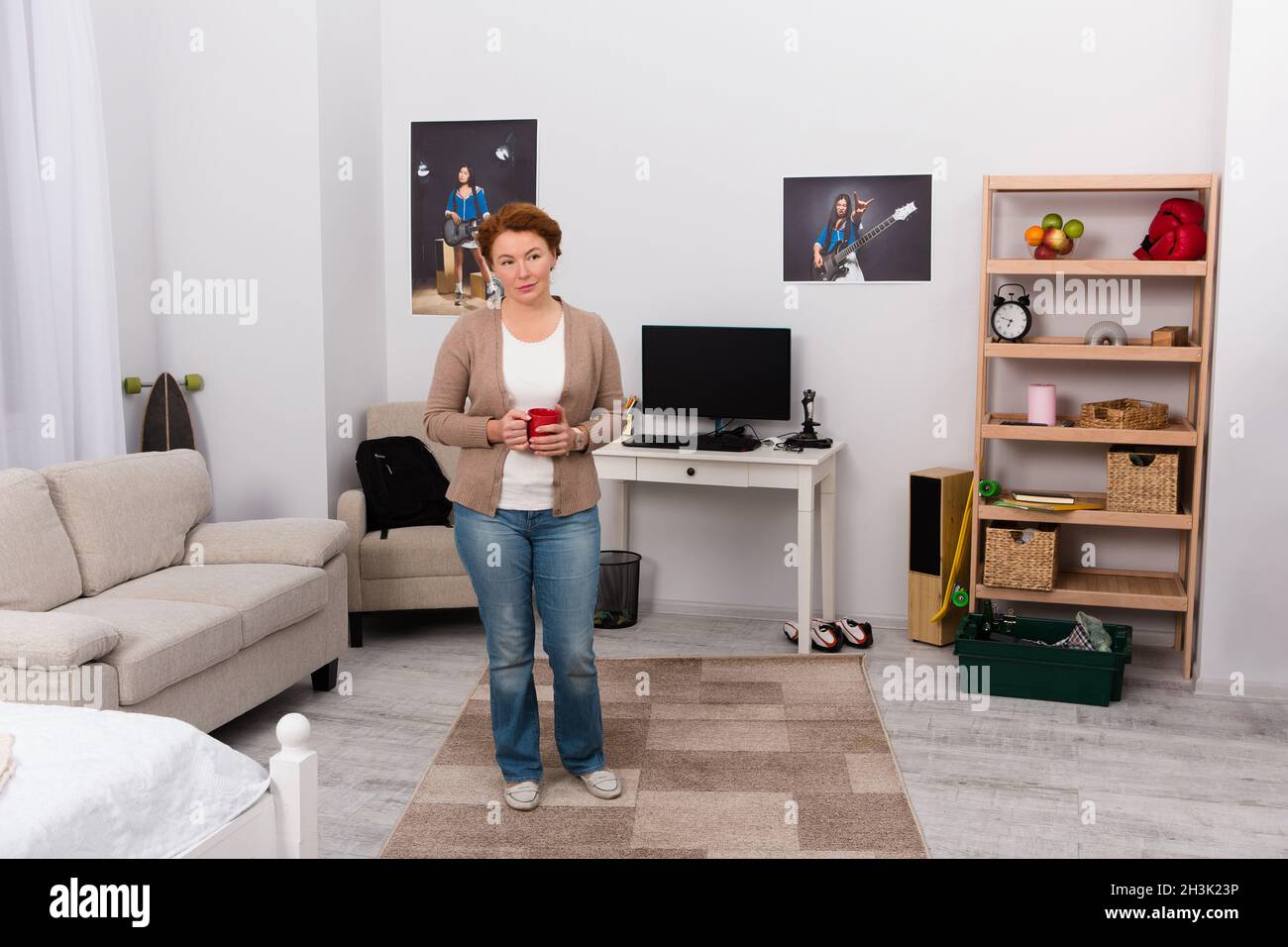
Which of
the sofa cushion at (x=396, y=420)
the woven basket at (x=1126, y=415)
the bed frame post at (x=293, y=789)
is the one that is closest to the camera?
the bed frame post at (x=293, y=789)

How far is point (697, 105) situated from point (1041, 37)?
4.34 feet

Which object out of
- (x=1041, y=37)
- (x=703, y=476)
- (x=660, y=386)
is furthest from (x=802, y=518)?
(x=1041, y=37)

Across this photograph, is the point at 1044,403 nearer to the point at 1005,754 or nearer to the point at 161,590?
the point at 1005,754

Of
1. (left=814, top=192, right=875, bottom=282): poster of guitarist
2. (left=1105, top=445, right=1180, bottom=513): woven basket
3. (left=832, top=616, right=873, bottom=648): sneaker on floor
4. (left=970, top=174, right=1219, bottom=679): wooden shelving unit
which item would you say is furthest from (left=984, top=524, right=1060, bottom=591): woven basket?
(left=814, top=192, right=875, bottom=282): poster of guitarist

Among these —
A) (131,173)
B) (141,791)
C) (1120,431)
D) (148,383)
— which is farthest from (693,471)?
(141,791)

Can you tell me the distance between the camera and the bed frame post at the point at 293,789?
2.07 m

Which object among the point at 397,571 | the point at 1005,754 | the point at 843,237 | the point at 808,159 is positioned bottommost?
the point at 1005,754

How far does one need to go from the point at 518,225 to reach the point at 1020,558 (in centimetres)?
236

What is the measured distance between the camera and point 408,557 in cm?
464

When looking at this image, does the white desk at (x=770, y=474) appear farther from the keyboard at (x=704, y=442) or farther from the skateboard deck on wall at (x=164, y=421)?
the skateboard deck on wall at (x=164, y=421)

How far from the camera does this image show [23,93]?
13.1 feet

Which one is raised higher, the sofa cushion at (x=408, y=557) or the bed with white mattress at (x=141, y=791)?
the bed with white mattress at (x=141, y=791)

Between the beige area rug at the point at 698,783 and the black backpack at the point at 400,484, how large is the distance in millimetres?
856

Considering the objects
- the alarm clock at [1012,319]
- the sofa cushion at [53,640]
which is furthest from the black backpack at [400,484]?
the alarm clock at [1012,319]
